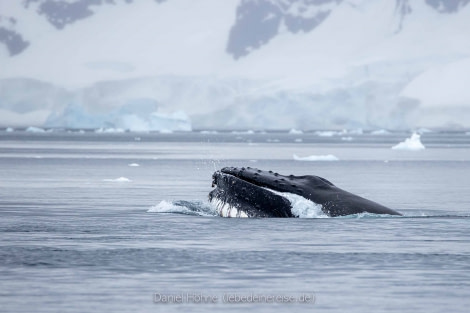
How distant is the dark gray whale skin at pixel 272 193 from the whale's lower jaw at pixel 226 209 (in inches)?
3.5

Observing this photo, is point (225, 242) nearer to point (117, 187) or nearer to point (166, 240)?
point (166, 240)

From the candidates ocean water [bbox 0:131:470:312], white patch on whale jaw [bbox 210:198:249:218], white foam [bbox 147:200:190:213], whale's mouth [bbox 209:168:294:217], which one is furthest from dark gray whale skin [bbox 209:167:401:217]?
white foam [bbox 147:200:190:213]

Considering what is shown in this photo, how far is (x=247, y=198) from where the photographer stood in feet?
66.8

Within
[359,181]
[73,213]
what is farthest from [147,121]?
[73,213]

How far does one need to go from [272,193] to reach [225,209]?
58.3 inches

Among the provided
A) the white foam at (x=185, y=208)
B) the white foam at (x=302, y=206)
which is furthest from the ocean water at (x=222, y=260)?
the white foam at (x=302, y=206)

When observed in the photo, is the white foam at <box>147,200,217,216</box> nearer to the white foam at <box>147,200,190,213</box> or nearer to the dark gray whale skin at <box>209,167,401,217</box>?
the white foam at <box>147,200,190,213</box>

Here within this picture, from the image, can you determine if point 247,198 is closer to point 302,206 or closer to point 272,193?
point 272,193

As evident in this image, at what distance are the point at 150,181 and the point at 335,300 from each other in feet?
98.7

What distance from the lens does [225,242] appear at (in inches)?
709

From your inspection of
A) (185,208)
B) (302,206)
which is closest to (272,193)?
(302,206)

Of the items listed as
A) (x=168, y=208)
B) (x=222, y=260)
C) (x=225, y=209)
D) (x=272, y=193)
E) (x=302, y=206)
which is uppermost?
(x=272, y=193)

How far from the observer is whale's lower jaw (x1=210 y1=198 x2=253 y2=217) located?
20828mm

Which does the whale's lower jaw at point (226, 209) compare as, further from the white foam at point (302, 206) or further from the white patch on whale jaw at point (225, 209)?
the white foam at point (302, 206)
